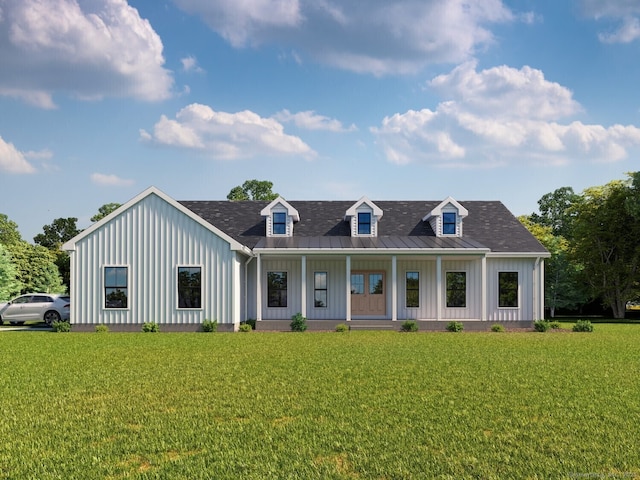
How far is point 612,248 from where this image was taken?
127 feet

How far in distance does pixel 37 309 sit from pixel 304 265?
13774mm

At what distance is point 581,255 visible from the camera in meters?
39.4

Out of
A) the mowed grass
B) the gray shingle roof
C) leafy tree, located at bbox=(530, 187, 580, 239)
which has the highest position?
leafy tree, located at bbox=(530, 187, 580, 239)

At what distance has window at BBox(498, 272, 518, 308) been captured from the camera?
23.6 meters

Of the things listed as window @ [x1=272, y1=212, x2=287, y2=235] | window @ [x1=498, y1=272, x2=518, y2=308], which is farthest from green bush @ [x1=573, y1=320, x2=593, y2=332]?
window @ [x1=272, y1=212, x2=287, y2=235]

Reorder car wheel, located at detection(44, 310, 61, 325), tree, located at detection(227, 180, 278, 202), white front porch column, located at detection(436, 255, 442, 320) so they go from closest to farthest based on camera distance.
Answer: white front porch column, located at detection(436, 255, 442, 320) → car wheel, located at detection(44, 310, 61, 325) → tree, located at detection(227, 180, 278, 202)

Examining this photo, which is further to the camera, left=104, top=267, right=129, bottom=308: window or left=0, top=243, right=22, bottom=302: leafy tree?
left=0, top=243, right=22, bottom=302: leafy tree

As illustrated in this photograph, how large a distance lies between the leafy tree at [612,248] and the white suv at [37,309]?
114ft

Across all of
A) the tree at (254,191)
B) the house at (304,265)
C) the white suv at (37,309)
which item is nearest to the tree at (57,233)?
the tree at (254,191)

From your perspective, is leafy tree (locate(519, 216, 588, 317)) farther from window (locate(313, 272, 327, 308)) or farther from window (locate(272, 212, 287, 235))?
window (locate(272, 212, 287, 235))

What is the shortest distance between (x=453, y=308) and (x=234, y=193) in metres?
37.5

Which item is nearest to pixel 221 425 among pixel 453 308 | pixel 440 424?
pixel 440 424

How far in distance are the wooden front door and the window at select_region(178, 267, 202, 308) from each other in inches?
282

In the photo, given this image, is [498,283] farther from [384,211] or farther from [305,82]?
[305,82]
